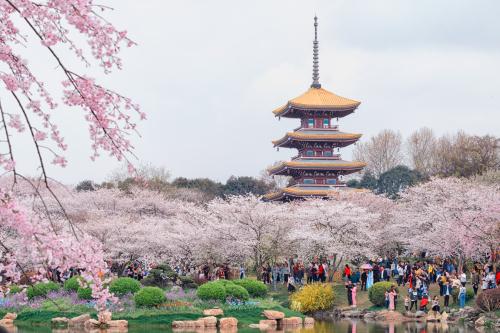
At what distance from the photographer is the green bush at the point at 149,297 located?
A: 92.5 feet

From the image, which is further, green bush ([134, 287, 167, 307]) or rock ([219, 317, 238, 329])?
green bush ([134, 287, 167, 307])

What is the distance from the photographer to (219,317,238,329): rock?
89.5 ft

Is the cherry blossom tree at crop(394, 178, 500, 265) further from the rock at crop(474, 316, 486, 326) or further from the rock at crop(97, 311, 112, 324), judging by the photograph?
the rock at crop(97, 311, 112, 324)

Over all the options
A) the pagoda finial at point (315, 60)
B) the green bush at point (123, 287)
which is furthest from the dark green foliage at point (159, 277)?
the pagoda finial at point (315, 60)

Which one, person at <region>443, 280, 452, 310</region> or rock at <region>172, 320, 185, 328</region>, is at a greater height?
person at <region>443, 280, 452, 310</region>

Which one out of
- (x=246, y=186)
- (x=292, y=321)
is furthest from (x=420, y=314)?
(x=246, y=186)

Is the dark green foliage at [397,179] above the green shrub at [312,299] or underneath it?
above

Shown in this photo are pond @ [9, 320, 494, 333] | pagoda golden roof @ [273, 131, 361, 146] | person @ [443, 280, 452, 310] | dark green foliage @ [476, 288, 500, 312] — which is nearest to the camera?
pond @ [9, 320, 494, 333]

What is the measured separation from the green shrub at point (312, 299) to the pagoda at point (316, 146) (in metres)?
21.6

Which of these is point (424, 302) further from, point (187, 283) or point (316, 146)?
point (316, 146)

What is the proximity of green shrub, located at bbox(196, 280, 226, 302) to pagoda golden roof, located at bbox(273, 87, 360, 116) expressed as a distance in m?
30.0

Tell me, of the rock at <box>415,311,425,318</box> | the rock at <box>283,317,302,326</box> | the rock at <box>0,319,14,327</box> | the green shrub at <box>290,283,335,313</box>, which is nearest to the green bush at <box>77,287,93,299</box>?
the rock at <box>0,319,14,327</box>

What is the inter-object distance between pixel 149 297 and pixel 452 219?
17.2 metres

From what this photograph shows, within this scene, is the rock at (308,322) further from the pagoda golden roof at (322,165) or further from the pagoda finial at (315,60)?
the pagoda finial at (315,60)
